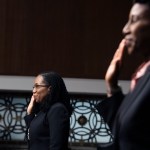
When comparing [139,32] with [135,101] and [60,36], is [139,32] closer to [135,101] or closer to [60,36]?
[135,101]

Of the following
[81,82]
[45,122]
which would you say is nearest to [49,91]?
[45,122]

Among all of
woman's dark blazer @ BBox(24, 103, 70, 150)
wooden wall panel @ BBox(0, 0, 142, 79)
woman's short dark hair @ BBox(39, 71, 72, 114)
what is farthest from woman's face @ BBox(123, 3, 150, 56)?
wooden wall panel @ BBox(0, 0, 142, 79)

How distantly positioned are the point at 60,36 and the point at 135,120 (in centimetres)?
357

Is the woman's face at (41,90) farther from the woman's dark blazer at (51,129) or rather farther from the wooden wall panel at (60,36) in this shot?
the wooden wall panel at (60,36)

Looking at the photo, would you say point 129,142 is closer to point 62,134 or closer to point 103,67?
point 62,134

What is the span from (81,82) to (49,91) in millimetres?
1602

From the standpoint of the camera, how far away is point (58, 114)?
325 centimetres

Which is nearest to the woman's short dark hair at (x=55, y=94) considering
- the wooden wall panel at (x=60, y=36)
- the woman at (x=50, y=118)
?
the woman at (x=50, y=118)

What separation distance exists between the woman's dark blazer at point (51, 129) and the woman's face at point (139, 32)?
1.52 m

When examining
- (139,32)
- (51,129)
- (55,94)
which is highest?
(55,94)

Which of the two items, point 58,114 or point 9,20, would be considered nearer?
point 58,114

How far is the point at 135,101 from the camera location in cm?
167

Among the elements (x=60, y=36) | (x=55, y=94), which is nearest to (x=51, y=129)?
(x=55, y=94)

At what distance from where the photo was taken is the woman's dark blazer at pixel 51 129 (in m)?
3.15
